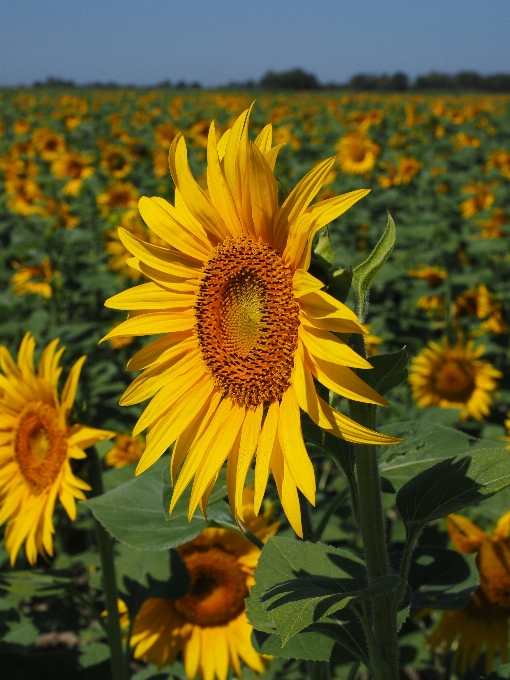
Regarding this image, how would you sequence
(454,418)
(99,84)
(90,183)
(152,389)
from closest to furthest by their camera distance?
(152,389)
(454,418)
(90,183)
(99,84)

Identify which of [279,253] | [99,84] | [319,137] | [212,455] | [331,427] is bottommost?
[212,455]

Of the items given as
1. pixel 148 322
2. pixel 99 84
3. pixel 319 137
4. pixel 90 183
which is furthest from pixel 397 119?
pixel 99 84

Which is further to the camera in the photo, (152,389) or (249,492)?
(249,492)

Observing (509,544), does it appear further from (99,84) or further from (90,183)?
(99,84)

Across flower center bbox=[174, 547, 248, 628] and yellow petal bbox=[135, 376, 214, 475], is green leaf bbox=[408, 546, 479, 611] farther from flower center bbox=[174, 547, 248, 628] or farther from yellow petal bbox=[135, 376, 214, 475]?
flower center bbox=[174, 547, 248, 628]

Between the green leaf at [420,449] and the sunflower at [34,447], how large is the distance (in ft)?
2.79

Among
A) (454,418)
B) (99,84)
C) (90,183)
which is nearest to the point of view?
(454,418)

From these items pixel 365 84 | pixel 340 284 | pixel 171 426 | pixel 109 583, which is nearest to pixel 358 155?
pixel 109 583

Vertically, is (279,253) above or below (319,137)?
below

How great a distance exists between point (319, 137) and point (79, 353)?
33.6 feet

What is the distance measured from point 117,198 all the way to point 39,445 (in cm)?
579

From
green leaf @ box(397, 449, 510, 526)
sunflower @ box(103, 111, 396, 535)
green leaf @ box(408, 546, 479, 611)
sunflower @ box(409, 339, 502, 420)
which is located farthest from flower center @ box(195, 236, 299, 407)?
sunflower @ box(409, 339, 502, 420)

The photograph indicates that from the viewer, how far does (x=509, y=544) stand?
196 cm

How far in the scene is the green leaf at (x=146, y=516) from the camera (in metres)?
1.40
